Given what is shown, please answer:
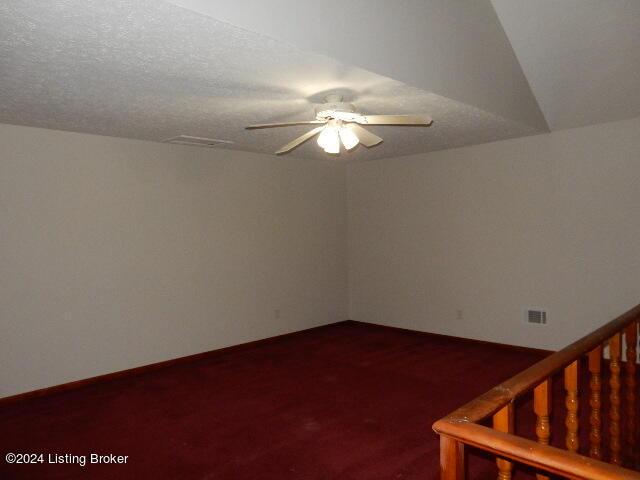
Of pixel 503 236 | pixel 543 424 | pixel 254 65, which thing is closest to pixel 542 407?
pixel 543 424

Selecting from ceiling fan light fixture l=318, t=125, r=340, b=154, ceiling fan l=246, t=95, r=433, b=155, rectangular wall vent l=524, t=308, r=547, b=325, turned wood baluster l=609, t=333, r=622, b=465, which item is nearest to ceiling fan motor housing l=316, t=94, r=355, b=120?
ceiling fan l=246, t=95, r=433, b=155

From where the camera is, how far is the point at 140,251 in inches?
195

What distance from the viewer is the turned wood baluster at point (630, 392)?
2.27 metres

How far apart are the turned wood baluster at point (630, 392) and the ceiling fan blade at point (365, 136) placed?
2.11 m

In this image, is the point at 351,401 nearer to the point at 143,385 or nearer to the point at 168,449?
the point at 168,449

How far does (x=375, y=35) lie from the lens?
278 cm

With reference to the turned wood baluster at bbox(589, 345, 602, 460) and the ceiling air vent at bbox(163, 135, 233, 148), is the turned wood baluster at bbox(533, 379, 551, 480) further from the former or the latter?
the ceiling air vent at bbox(163, 135, 233, 148)

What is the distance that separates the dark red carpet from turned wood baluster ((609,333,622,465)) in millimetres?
883

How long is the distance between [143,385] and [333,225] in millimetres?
3543

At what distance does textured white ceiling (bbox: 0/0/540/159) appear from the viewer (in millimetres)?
2143

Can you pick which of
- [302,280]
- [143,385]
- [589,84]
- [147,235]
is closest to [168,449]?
[143,385]

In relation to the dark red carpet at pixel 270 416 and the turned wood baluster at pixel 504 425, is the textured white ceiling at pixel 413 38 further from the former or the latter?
the dark red carpet at pixel 270 416

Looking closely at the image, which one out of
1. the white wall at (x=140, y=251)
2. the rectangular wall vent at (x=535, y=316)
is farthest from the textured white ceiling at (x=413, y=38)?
the white wall at (x=140, y=251)

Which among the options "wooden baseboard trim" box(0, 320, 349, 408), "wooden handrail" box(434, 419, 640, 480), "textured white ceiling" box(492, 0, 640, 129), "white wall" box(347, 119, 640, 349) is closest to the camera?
"wooden handrail" box(434, 419, 640, 480)
